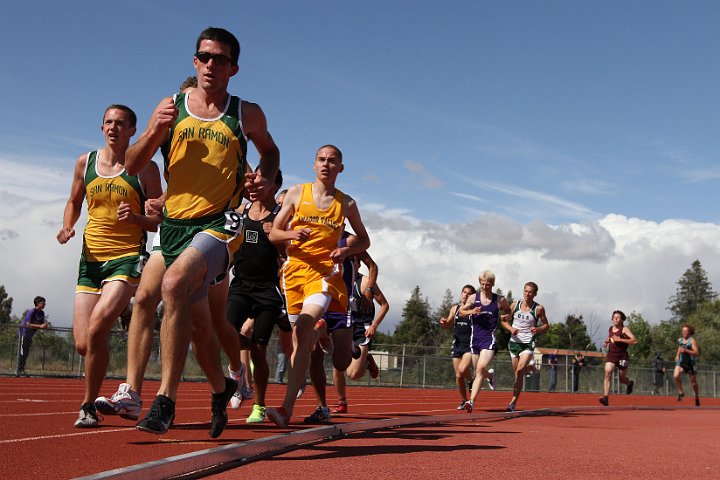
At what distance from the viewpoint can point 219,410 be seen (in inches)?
247

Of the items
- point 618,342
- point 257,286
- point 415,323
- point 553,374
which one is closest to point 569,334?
point 415,323

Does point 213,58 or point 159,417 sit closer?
point 159,417

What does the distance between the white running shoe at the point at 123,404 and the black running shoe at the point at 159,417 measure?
0.69 m

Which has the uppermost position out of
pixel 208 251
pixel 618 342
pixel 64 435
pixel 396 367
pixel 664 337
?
pixel 664 337

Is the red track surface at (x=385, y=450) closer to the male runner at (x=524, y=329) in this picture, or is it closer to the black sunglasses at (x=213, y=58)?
the black sunglasses at (x=213, y=58)

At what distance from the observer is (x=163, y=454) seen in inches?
222

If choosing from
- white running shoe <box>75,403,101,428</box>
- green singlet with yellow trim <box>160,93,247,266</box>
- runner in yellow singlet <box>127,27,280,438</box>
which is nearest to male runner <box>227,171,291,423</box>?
white running shoe <box>75,403,101,428</box>

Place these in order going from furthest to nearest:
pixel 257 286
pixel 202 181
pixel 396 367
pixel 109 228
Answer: pixel 396 367 < pixel 257 286 < pixel 109 228 < pixel 202 181

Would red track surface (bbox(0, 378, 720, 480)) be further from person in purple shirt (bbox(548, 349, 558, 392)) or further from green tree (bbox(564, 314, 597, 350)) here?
green tree (bbox(564, 314, 597, 350))

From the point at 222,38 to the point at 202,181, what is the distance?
0.91m

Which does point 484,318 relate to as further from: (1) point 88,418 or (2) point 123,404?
(2) point 123,404

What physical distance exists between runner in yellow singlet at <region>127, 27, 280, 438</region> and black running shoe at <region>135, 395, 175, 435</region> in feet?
0.48

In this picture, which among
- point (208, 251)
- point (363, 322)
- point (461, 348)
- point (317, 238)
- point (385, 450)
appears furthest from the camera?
point (461, 348)

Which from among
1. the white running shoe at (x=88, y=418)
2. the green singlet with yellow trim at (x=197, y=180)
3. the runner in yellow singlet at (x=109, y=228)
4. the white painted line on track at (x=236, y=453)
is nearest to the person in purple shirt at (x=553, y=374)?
the white painted line on track at (x=236, y=453)
